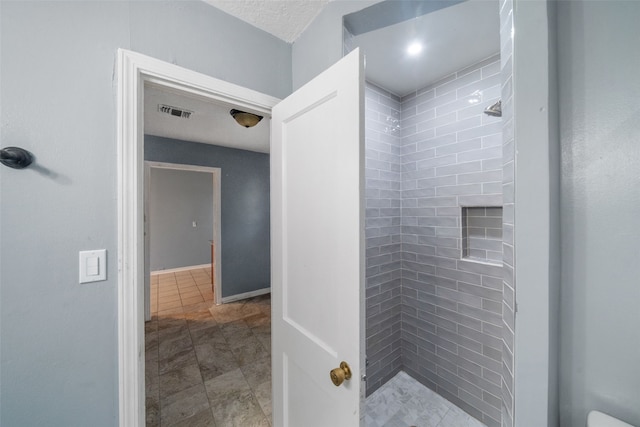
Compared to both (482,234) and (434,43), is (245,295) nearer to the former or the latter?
(482,234)

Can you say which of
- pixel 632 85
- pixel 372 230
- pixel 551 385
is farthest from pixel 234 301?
pixel 632 85

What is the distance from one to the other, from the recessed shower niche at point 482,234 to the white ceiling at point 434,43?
1048 mm

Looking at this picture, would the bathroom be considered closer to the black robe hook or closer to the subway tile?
the subway tile

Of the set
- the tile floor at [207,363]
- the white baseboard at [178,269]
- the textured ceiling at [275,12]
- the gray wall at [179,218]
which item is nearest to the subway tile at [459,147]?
the textured ceiling at [275,12]

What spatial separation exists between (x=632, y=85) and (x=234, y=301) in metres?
4.17

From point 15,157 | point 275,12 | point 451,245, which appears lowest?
point 451,245

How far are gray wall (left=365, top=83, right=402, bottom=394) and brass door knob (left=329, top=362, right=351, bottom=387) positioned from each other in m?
1.06

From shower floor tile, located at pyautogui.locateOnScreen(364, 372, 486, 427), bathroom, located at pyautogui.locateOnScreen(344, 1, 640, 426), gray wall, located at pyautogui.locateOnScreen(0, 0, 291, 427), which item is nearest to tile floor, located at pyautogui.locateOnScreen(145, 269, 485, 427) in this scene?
shower floor tile, located at pyautogui.locateOnScreen(364, 372, 486, 427)

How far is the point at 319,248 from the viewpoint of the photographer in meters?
0.90

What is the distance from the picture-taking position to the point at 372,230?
5.99 ft

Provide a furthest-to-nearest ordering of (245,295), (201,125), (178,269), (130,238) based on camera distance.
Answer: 1. (178,269)
2. (245,295)
3. (201,125)
4. (130,238)

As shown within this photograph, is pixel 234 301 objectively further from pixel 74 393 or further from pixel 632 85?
pixel 632 85

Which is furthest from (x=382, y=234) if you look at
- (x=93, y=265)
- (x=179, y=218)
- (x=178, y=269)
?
(x=178, y=269)

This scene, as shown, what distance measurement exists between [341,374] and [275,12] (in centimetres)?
163
